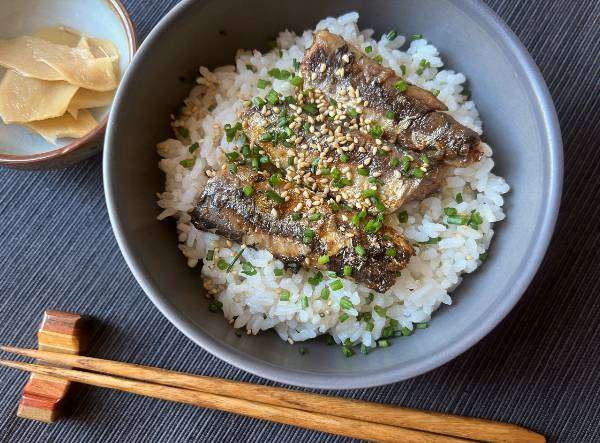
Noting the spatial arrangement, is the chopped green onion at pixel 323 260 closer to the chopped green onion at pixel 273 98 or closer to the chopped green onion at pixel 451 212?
the chopped green onion at pixel 451 212

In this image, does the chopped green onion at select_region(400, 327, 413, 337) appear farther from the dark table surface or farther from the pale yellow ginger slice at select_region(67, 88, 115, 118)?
the pale yellow ginger slice at select_region(67, 88, 115, 118)

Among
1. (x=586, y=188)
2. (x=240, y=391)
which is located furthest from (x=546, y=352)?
(x=240, y=391)

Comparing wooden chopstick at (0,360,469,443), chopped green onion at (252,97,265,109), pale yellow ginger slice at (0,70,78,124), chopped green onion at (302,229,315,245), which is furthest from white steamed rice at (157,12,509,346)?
pale yellow ginger slice at (0,70,78,124)

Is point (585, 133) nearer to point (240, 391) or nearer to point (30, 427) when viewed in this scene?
point (240, 391)

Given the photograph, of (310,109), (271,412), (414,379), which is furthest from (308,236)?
(414,379)

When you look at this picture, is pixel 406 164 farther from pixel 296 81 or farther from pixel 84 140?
pixel 84 140

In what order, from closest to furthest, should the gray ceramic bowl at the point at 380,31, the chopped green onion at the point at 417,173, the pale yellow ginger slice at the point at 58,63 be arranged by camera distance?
1. the gray ceramic bowl at the point at 380,31
2. the chopped green onion at the point at 417,173
3. the pale yellow ginger slice at the point at 58,63

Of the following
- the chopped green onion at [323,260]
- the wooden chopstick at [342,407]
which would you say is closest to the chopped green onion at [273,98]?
the chopped green onion at [323,260]
